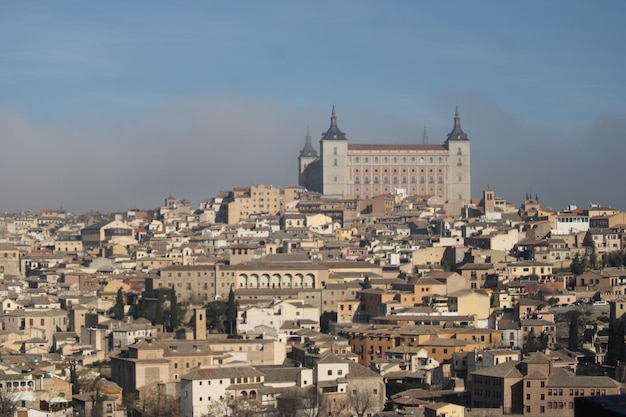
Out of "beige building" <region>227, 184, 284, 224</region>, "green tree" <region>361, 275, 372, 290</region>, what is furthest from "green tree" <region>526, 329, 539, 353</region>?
"beige building" <region>227, 184, 284, 224</region>

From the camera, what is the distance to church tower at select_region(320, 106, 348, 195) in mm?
85000

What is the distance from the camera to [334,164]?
281 feet

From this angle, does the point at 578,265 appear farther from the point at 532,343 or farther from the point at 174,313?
the point at 174,313

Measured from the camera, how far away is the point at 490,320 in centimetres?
4047

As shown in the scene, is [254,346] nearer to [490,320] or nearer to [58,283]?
[490,320]

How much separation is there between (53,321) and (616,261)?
72.3 feet

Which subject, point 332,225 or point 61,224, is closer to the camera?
point 332,225

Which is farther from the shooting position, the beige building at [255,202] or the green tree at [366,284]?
the beige building at [255,202]

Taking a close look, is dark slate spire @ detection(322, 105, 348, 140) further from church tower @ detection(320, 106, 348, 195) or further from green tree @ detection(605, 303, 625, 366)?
green tree @ detection(605, 303, 625, 366)

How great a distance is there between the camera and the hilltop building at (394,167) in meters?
85.4

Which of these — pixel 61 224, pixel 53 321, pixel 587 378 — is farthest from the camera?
pixel 61 224

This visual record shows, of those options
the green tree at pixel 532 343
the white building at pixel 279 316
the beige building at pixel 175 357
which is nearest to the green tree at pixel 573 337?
the green tree at pixel 532 343

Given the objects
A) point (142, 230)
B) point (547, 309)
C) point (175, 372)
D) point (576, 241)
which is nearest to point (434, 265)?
point (576, 241)

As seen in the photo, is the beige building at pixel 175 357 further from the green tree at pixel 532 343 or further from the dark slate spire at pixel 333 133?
the dark slate spire at pixel 333 133
